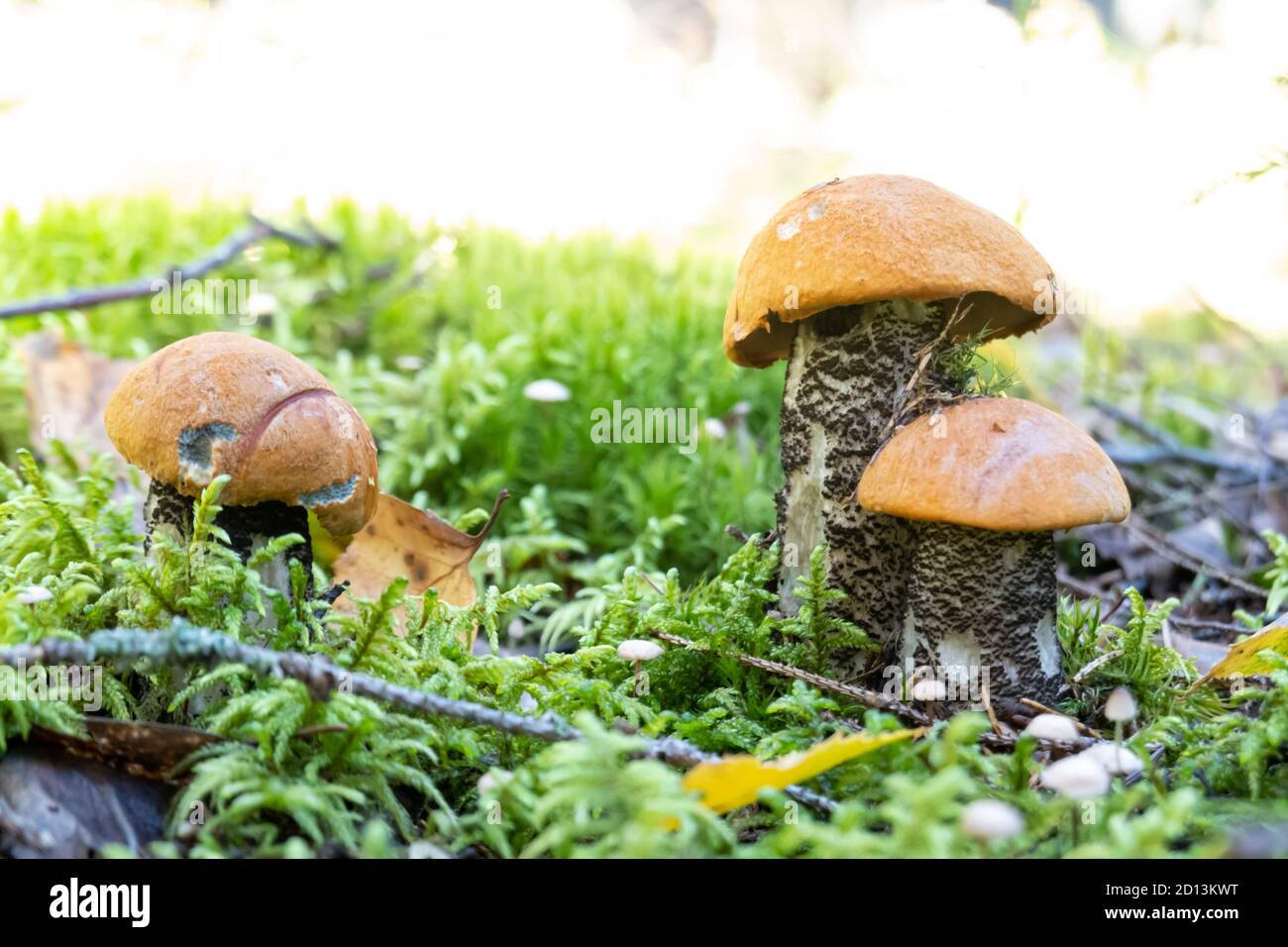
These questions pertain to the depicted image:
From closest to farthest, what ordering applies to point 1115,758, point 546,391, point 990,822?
point 990,822, point 1115,758, point 546,391

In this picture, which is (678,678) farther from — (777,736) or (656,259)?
(656,259)

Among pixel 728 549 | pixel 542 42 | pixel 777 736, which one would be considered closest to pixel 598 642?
pixel 777 736

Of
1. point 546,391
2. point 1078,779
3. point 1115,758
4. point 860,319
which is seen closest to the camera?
point 1078,779

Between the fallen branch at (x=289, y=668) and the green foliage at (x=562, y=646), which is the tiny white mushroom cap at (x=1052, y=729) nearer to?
the green foliage at (x=562, y=646)

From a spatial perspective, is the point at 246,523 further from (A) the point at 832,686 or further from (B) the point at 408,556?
(A) the point at 832,686

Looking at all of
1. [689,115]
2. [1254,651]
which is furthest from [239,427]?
[689,115]

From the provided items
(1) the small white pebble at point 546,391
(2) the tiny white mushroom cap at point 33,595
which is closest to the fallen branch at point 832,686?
(2) the tiny white mushroom cap at point 33,595
